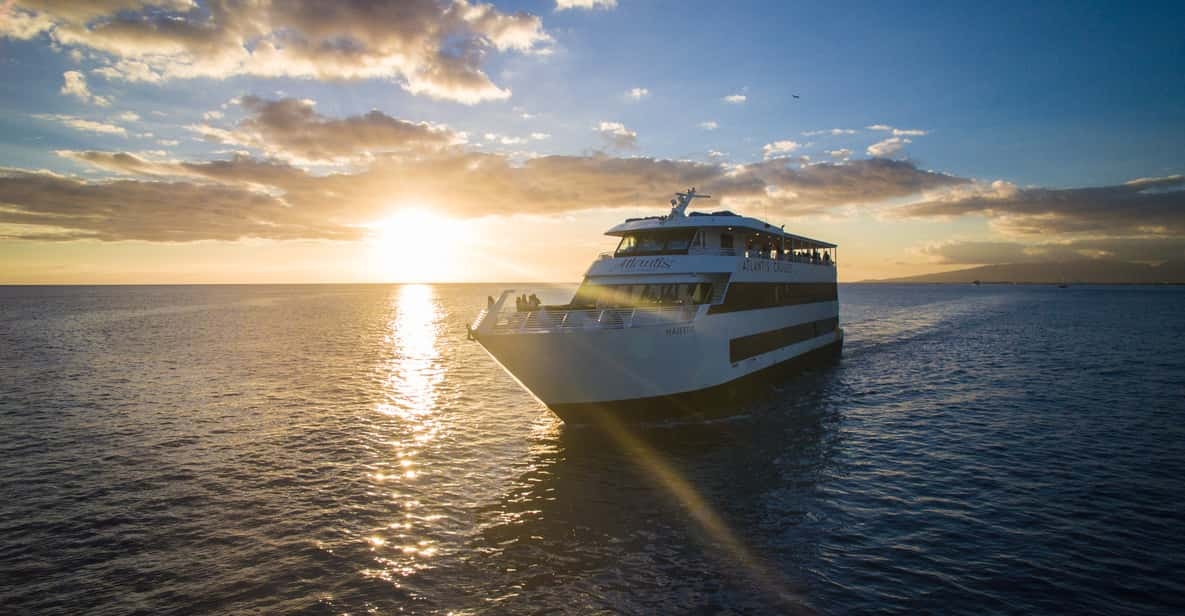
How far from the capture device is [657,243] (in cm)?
2361

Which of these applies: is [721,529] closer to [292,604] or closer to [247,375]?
[292,604]

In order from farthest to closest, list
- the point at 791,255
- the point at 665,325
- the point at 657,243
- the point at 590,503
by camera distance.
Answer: the point at 791,255
the point at 657,243
the point at 665,325
the point at 590,503

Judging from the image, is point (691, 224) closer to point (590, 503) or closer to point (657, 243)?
point (657, 243)

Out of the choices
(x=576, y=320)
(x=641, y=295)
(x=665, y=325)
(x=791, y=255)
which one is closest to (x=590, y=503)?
(x=576, y=320)

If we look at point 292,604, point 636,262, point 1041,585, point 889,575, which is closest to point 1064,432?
point 1041,585

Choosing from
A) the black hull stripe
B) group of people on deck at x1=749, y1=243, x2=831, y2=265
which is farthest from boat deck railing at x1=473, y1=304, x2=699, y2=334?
group of people on deck at x1=749, y1=243, x2=831, y2=265

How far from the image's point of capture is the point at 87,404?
78.4ft

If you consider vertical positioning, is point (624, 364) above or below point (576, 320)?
below

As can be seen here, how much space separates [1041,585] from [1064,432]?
1221 centimetres

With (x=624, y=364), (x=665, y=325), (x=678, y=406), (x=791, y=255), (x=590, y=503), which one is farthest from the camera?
(x=791, y=255)

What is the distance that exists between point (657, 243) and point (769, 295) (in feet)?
18.9

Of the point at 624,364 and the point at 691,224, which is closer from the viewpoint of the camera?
the point at 624,364

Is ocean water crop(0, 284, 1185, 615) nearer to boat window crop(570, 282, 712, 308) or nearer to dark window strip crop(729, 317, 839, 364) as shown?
dark window strip crop(729, 317, 839, 364)

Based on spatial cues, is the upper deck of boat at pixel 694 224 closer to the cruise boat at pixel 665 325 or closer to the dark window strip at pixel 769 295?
the cruise boat at pixel 665 325
